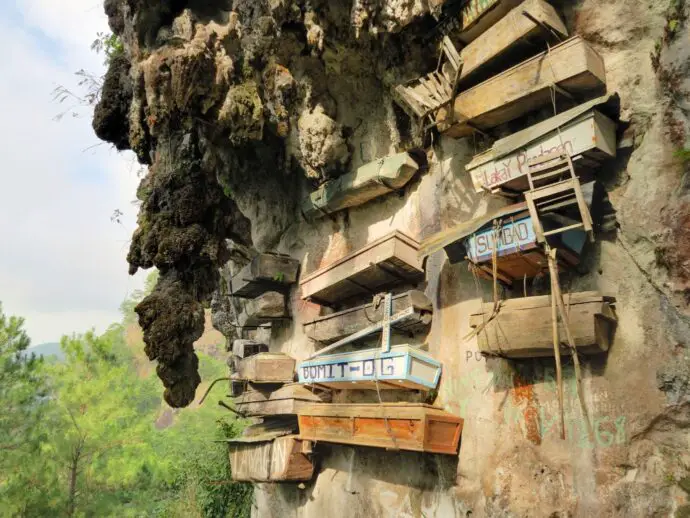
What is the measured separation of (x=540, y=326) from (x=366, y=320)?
186 centimetres

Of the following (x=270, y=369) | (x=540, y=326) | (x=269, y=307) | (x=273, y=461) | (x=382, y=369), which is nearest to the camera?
(x=540, y=326)

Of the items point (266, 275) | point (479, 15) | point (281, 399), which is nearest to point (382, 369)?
point (281, 399)

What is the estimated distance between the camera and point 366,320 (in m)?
4.80

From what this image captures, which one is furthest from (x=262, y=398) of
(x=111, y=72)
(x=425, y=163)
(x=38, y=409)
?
(x=38, y=409)

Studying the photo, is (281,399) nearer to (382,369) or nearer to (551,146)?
(382,369)

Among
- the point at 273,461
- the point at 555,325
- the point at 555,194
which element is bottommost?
the point at 273,461

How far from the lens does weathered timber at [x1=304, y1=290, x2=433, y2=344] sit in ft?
14.4

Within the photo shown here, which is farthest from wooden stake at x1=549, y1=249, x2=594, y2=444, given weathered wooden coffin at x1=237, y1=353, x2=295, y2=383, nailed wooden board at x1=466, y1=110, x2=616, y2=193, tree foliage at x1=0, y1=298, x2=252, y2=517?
tree foliage at x1=0, y1=298, x2=252, y2=517

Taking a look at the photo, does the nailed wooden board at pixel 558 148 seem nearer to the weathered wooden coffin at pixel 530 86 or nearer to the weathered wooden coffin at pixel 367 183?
the weathered wooden coffin at pixel 530 86

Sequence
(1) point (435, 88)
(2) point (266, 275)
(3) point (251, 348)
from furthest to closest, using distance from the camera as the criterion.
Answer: (3) point (251, 348)
(2) point (266, 275)
(1) point (435, 88)

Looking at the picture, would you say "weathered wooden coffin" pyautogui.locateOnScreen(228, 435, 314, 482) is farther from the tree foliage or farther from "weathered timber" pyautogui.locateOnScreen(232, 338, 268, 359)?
the tree foliage

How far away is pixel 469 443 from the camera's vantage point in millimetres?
3951

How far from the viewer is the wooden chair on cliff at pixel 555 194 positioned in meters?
3.17

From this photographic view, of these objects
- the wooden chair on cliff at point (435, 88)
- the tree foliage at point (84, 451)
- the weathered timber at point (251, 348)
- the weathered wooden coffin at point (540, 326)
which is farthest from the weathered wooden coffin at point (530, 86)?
the tree foliage at point (84, 451)
